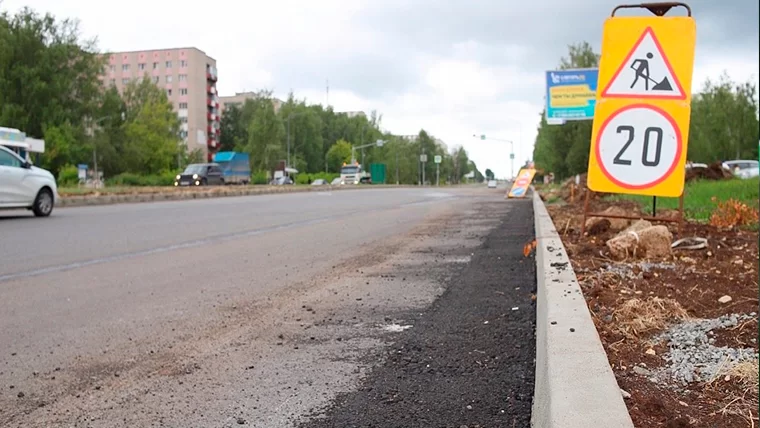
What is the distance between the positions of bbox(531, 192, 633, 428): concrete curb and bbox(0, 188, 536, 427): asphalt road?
1.05 meters

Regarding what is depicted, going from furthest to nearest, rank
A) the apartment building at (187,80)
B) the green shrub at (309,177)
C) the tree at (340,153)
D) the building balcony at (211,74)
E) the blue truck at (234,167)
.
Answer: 1. the building balcony at (211,74)
2. the apartment building at (187,80)
3. the tree at (340,153)
4. the green shrub at (309,177)
5. the blue truck at (234,167)

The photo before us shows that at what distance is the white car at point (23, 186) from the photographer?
14.8 m

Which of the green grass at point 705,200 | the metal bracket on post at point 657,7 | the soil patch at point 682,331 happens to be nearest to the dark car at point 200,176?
the green grass at point 705,200

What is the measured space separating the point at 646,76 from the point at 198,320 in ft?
15.2

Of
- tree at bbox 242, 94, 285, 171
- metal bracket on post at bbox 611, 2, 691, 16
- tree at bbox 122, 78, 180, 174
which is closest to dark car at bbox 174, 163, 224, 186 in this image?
tree at bbox 122, 78, 180, 174

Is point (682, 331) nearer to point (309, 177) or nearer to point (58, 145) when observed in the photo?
point (58, 145)

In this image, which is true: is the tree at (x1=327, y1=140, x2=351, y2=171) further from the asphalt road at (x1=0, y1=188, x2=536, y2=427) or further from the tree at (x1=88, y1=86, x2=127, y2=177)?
the asphalt road at (x1=0, y1=188, x2=536, y2=427)

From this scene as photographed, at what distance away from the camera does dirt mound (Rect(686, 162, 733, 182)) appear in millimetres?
20234

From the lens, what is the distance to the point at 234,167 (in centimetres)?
6103

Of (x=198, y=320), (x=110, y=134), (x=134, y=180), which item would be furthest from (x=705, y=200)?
(x=110, y=134)

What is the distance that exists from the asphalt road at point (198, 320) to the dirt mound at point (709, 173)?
12498 mm

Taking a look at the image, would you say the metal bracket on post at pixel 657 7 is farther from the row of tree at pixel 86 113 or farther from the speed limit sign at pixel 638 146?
the row of tree at pixel 86 113

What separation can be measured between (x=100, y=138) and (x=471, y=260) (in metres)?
61.0

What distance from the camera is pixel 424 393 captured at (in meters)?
3.32
